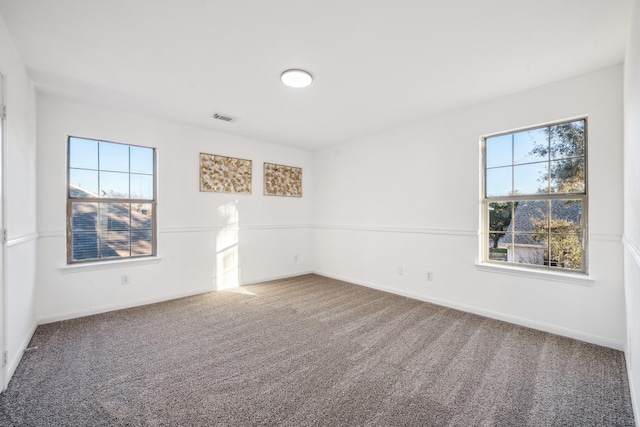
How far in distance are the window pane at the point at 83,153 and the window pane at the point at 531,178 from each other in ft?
16.3

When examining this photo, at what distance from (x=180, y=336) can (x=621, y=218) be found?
417 cm

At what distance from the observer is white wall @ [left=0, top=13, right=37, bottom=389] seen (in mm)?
1997

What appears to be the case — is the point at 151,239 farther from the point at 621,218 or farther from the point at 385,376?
the point at 621,218

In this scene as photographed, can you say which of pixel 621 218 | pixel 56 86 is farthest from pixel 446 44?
pixel 56 86

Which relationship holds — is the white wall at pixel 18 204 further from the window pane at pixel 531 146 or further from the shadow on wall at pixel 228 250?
the window pane at pixel 531 146

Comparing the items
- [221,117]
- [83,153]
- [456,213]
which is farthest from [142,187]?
[456,213]

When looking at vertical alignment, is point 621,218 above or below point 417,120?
below

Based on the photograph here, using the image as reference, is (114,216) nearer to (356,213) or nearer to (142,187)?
(142,187)

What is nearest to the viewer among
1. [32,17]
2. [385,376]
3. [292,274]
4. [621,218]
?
[32,17]

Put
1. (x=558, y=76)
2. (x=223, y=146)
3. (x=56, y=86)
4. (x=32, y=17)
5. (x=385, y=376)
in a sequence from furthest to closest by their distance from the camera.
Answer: (x=223, y=146), (x=56, y=86), (x=558, y=76), (x=385, y=376), (x=32, y=17)

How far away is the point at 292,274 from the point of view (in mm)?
5250

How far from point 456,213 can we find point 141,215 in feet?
13.5

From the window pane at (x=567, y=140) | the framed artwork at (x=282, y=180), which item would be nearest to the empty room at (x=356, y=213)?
the window pane at (x=567, y=140)

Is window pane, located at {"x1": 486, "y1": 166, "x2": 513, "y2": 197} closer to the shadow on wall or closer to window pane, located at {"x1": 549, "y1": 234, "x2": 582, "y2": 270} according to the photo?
window pane, located at {"x1": 549, "y1": 234, "x2": 582, "y2": 270}
